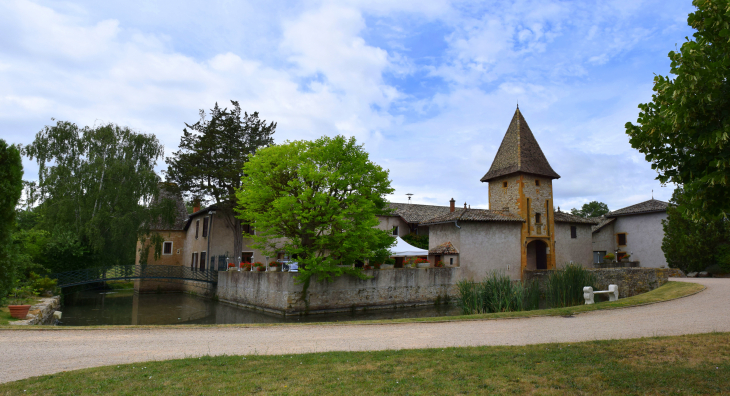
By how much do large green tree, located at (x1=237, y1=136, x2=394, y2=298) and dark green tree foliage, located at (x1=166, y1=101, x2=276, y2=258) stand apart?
7.60 metres

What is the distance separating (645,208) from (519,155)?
12402 millimetres

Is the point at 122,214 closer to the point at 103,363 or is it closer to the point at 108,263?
the point at 108,263

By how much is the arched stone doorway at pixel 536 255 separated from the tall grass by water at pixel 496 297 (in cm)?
1608

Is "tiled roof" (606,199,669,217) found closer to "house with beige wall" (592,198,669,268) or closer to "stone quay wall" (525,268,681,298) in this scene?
"house with beige wall" (592,198,669,268)

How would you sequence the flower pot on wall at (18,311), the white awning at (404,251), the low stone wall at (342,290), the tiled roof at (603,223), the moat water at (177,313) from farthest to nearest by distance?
the tiled roof at (603,223) < the white awning at (404,251) < the low stone wall at (342,290) < the moat water at (177,313) < the flower pot on wall at (18,311)

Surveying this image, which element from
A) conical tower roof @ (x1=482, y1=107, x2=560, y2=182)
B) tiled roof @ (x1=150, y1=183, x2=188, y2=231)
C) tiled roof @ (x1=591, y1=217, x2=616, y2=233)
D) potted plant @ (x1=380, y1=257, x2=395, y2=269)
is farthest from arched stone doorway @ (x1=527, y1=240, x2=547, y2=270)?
tiled roof @ (x1=150, y1=183, x2=188, y2=231)

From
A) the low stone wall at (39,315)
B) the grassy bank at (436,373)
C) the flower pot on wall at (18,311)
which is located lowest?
the low stone wall at (39,315)

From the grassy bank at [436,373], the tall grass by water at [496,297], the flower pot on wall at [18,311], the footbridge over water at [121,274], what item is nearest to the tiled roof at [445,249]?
the tall grass by water at [496,297]

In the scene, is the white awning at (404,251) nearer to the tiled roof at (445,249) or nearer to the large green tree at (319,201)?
the tiled roof at (445,249)

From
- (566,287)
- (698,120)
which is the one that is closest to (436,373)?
(698,120)

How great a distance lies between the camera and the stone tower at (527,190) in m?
31.1

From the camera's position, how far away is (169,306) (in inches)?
1041

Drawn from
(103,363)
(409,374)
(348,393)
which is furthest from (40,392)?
(409,374)

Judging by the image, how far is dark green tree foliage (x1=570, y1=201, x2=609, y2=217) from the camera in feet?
228
